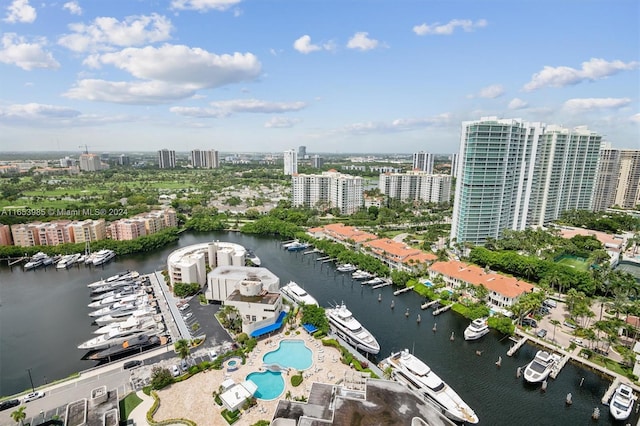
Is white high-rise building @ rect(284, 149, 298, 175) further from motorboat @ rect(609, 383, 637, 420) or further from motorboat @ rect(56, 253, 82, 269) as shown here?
motorboat @ rect(609, 383, 637, 420)

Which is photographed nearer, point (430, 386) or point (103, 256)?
point (430, 386)

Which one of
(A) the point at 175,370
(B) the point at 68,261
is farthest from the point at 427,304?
(B) the point at 68,261

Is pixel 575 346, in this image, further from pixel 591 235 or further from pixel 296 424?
pixel 591 235

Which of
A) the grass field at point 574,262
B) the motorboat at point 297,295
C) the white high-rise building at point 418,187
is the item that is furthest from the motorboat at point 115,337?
the white high-rise building at point 418,187

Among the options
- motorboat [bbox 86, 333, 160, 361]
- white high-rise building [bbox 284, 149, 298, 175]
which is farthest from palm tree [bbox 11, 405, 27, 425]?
white high-rise building [bbox 284, 149, 298, 175]

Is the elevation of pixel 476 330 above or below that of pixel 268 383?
above

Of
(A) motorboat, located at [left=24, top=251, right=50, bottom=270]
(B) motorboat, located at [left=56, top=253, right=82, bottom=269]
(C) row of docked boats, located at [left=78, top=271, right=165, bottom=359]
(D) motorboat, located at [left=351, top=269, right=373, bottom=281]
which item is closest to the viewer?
(C) row of docked boats, located at [left=78, top=271, right=165, bottom=359]

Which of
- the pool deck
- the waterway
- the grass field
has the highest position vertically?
the grass field

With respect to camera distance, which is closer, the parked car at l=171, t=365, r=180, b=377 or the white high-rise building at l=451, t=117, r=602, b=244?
the parked car at l=171, t=365, r=180, b=377

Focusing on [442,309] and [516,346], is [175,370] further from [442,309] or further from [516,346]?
[516,346]
